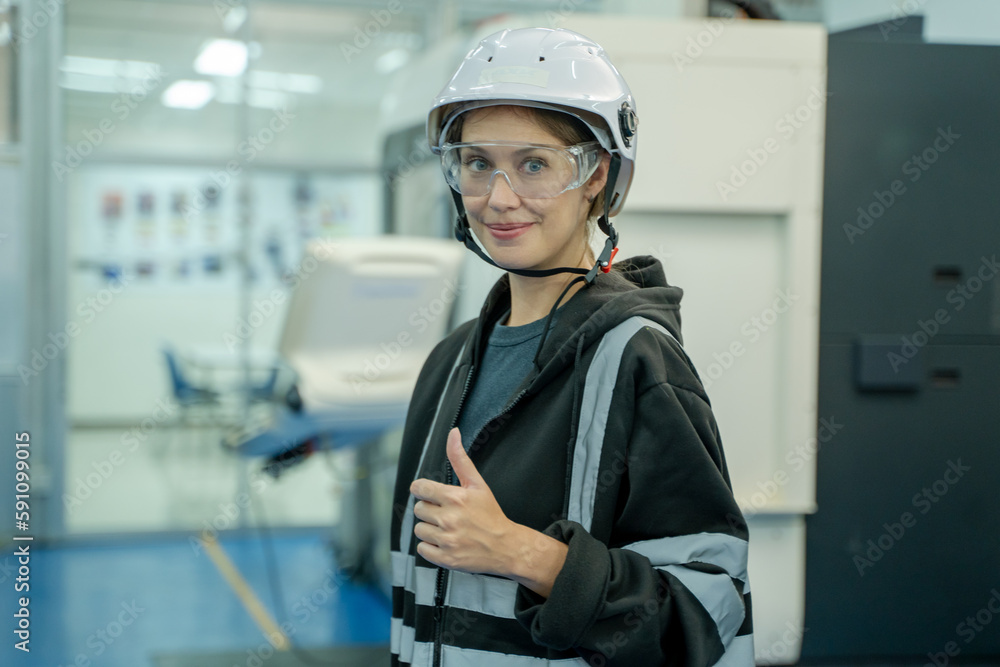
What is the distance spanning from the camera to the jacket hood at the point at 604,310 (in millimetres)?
1104

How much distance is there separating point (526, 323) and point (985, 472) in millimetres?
2177

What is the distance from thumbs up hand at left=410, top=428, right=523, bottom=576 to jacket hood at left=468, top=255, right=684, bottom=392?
0.68 ft

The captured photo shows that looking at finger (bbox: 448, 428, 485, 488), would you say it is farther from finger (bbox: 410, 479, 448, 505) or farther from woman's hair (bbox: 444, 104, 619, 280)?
woman's hair (bbox: 444, 104, 619, 280)

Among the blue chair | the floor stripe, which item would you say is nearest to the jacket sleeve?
the floor stripe

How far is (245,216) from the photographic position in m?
5.02

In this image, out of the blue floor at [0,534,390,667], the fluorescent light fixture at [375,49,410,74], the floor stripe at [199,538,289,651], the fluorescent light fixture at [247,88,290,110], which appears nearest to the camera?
the blue floor at [0,534,390,667]

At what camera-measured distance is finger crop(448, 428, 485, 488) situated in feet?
3.30

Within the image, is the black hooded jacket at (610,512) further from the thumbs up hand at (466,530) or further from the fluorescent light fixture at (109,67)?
the fluorescent light fixture at (109,67)

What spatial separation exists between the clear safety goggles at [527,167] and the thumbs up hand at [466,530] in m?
0.42

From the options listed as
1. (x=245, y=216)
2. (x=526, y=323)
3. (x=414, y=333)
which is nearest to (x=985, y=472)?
(x=414, y=333)

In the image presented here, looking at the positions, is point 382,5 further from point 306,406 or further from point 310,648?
point 310,648

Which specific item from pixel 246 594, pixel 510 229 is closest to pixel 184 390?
pixel 246 594

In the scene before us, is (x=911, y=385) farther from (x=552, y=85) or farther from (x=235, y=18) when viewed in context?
(x=235, y=18)

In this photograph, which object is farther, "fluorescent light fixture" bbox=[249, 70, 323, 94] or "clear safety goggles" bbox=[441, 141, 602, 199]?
"fluorescent light fixture" bbox=[249, 70, 323, 94]
